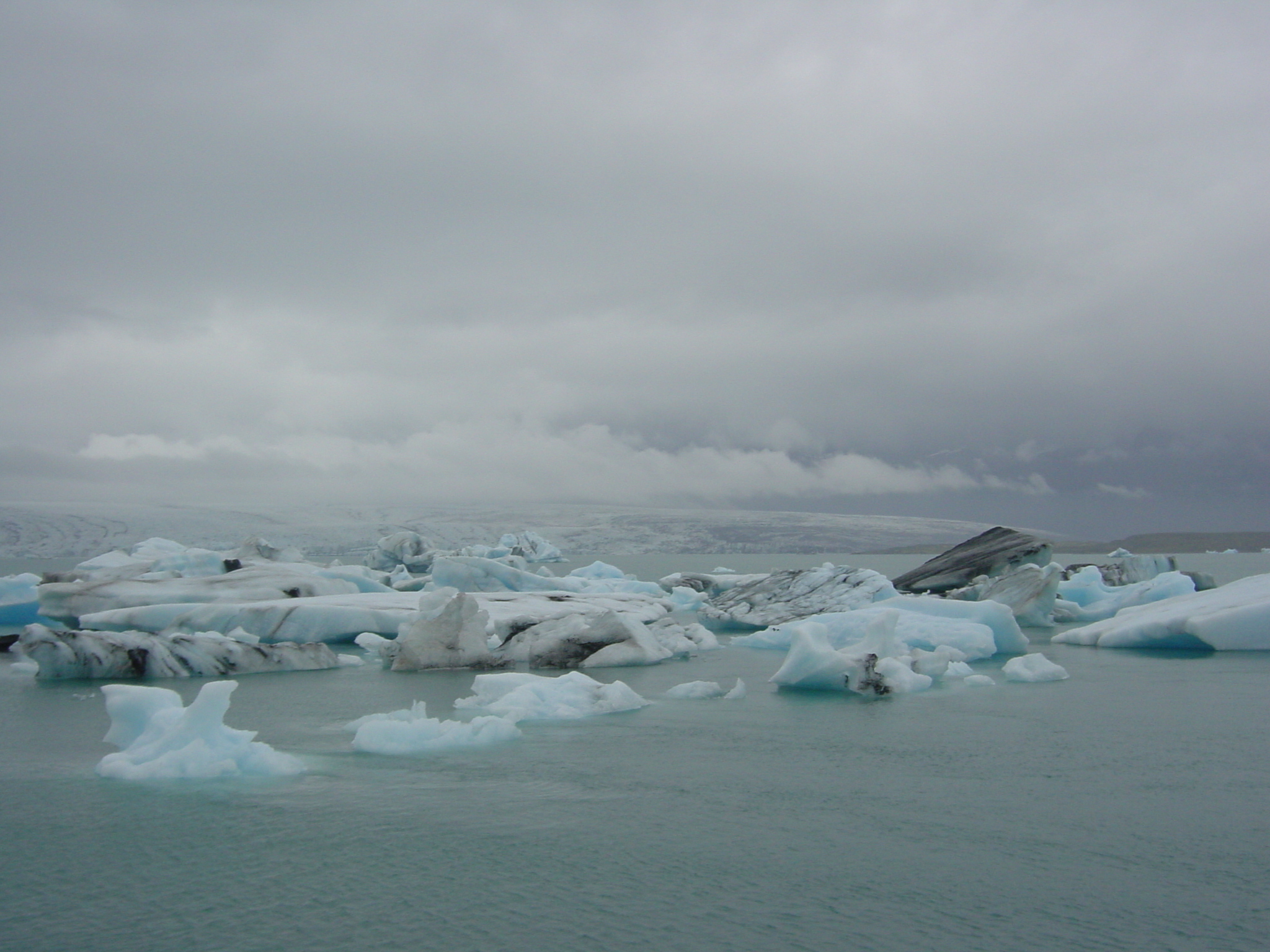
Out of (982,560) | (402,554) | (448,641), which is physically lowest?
(402,554)

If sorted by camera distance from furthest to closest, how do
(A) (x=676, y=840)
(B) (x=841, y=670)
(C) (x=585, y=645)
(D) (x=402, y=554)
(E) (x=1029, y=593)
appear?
1. (D) (x=402, y=554)
2. (E) (x=1029, y=593)
3. (C) (x=585, y=645)
4. (B) (x=841, y=670)
5. (A) (x=676, y=840)

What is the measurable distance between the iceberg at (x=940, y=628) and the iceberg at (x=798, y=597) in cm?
162

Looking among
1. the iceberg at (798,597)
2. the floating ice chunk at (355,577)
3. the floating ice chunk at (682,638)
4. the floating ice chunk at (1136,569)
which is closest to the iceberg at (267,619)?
the floating ice chunk at (682,638)

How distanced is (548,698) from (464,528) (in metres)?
50.6

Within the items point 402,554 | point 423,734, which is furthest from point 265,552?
point 423,734

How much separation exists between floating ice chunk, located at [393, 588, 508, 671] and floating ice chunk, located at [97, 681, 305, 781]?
4.26 m

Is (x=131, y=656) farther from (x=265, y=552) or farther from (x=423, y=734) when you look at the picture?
(x=265, y=552)

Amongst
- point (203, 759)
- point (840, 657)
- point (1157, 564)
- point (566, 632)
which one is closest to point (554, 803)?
point (203, 759)

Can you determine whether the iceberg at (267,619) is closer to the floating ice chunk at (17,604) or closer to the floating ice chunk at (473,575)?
the floating ice chunk at (17,604)

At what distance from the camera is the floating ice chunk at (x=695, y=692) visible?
754 centimetres

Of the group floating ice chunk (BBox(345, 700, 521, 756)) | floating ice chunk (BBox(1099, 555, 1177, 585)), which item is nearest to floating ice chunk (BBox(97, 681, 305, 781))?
floating ice chunk (BBox(345, 700, 521, 756))

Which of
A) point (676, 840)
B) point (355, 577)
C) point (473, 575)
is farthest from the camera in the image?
point (473, 575)

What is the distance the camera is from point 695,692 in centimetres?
758

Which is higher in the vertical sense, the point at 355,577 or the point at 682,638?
the point at 355,577
